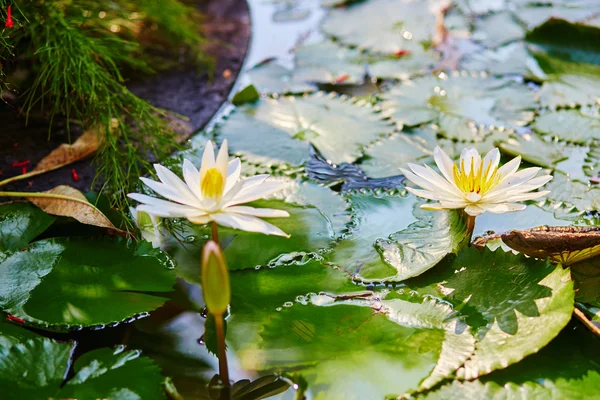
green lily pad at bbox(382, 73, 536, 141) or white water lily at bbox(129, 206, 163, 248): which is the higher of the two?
white water lily at bbox(129, 206, 163, 248)

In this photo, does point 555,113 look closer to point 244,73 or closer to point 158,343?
point 244,73

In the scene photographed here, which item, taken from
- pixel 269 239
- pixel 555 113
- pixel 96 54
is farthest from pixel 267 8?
pixel 269 239

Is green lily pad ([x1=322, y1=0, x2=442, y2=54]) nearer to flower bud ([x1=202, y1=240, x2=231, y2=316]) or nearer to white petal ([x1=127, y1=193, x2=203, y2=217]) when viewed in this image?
white petal ([x1=127, y1=193, x2=203, y2=217])

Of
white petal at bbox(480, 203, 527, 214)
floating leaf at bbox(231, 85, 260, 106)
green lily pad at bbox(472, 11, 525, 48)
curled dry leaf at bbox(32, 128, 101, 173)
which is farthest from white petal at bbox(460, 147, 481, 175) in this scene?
green lily pad at bbox(472, 11, 525, 48)

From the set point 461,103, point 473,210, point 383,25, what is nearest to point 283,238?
point 473,210

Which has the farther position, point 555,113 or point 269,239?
point 555,113

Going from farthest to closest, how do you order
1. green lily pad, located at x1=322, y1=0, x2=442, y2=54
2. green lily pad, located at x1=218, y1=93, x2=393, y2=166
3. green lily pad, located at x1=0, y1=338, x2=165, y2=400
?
green lily pad, located at x1=322, y1=0, x2=442, y2=54, green lily pad, located at x1=218, y1=93, x2=393, y2=166, green lily pad, located at x1=0, y1=338, x2=165, y2=400
